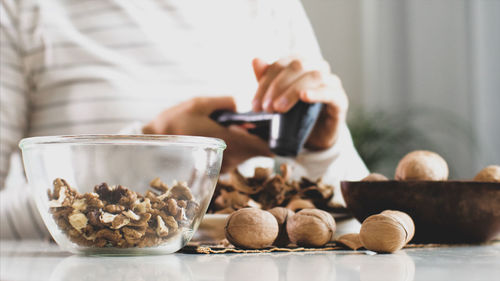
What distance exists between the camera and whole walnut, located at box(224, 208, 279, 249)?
1.61 ft

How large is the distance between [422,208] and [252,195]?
0.21m

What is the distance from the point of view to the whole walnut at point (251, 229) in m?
0.49

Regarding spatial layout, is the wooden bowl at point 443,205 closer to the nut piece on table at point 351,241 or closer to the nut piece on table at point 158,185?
the nut piece on table at point 351,241

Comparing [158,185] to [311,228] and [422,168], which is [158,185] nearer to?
[311,228]

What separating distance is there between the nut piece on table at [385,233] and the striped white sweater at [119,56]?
0.97m

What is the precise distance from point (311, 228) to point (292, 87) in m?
0.28

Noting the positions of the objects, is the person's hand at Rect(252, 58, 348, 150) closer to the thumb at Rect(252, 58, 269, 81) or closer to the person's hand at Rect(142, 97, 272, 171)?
the thumb at Rect(252, 58, 269, 81)

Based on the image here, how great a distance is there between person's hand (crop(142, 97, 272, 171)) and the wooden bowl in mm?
355

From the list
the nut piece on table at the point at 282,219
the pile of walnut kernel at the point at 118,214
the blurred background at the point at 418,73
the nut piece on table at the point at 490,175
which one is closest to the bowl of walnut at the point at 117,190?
the pile of walnut kernel at the point at 118,214

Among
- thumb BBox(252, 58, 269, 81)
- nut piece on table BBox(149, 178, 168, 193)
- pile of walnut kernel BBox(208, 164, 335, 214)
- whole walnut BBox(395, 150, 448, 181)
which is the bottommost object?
pile of walnut kernel BBox(208, 164, 335, 214)

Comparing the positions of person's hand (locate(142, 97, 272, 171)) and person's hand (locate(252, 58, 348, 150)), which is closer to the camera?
person's hand (locate(252, 58, 348, 150))

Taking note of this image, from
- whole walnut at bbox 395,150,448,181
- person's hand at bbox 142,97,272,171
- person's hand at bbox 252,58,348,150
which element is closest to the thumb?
person's hand at bbox 252,58,348,150

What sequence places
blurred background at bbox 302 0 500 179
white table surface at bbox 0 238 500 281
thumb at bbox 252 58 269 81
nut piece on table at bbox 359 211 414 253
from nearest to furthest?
white table surface at bbox 0 238 500 281, nut piece on table at bbox 359 211 414 253, thumb at bbox 252 58 269 81, blurred background at bbox 302 0 500 179

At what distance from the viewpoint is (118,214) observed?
439 millimetres
